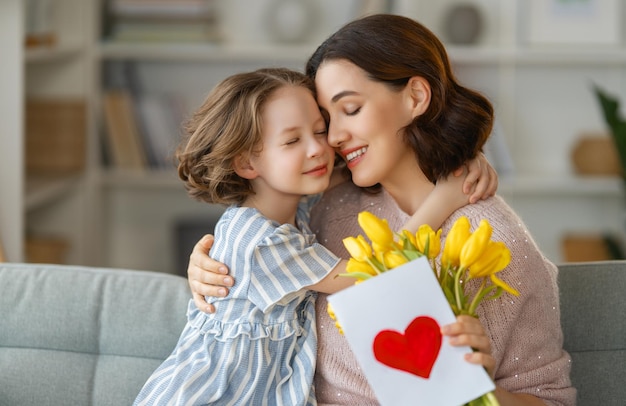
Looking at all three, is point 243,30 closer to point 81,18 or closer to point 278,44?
point 278,44

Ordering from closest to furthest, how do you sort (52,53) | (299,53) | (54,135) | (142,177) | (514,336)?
1. (514,336)
2. (52,53)
3. (54,135)
4. (299,53)
5. (142,177)

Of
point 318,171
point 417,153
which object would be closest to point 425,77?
point 417,153

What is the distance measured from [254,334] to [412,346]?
0.43 m

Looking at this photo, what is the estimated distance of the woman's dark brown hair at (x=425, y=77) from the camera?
1.63 m

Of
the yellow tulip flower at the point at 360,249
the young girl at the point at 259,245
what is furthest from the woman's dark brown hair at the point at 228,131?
the yellow tulip flower at the point at 360,249

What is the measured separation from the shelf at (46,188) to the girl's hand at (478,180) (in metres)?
1.87

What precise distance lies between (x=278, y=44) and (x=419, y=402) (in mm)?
2689

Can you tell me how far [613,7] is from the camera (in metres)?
3.68

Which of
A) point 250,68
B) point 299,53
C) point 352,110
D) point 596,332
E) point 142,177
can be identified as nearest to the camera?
point 352,110

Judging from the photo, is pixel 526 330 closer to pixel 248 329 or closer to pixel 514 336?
pixel 514 336

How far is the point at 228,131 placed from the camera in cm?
163

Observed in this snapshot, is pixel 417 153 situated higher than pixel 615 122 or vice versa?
pixel 417 153

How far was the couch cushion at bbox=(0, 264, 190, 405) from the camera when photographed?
70.0 inches

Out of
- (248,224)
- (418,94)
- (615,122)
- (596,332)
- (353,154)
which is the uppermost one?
(418,94)
